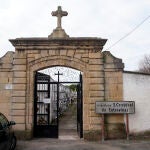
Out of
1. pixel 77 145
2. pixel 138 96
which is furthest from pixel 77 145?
pixel 138 96

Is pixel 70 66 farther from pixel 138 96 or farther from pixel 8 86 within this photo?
pixel 138 96

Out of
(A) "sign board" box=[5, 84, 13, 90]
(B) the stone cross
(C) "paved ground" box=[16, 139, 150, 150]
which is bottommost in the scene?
(C) "paved ground" box=[16, 139, 150, 150]

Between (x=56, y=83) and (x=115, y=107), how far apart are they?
2.50 m

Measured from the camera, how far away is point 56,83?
477 inches

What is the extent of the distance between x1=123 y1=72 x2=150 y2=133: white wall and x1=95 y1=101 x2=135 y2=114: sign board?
1.07ft

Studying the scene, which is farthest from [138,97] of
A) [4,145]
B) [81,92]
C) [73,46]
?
[4,145]

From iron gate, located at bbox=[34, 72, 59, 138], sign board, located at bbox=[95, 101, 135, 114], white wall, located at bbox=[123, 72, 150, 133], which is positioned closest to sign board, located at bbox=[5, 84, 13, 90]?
iron gate, located at bbox=[34, 72, 59, 138]

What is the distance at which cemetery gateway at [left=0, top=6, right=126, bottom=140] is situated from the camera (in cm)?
1166

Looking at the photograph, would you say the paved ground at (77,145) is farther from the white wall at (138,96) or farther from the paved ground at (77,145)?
the white wall at (138,96)

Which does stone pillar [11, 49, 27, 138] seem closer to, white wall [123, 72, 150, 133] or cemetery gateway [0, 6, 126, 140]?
cemetery gateway [0, 6, 126, 140]

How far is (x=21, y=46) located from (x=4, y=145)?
489 centimetres

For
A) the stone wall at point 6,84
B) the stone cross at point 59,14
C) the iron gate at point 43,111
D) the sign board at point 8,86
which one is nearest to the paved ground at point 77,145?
the iron gate at point 43,111

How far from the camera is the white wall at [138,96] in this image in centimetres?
1177

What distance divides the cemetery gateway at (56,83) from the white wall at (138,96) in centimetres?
28
